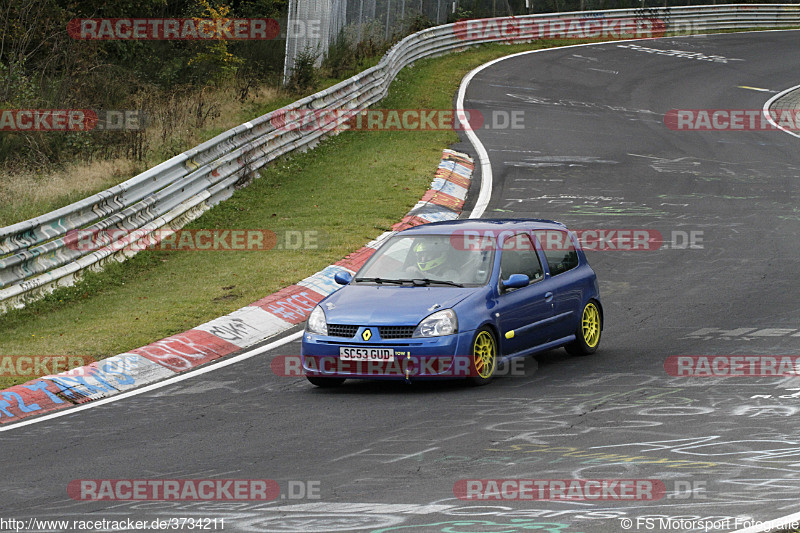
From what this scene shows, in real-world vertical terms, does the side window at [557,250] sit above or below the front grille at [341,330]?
above

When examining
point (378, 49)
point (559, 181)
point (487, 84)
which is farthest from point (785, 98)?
point (559, 181)

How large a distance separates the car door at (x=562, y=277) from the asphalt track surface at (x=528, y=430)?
428 mm

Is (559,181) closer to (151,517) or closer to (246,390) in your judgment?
(246,390)

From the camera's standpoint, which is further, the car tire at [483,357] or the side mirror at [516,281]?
the side mirror at [516,281]

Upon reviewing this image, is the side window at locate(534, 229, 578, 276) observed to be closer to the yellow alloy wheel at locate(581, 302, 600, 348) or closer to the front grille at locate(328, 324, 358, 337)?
the yellow alloy wheel at locate(581, 302, 600, 348)

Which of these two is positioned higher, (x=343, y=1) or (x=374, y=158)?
(x=343, y=1)

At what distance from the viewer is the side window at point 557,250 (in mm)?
11820

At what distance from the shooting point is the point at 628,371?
1073 centimetres

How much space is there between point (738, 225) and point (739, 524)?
12707mm

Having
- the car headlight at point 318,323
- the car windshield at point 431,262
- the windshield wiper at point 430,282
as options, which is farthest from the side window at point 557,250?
the car headlight at point 318,323

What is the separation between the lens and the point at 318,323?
34.7 feet

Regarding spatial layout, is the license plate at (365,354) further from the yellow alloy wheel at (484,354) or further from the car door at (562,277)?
the car door at (562,277)

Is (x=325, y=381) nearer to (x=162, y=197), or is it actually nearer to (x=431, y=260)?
(x=431, y=260)

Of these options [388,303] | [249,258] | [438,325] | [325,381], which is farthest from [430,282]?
[249,258]
